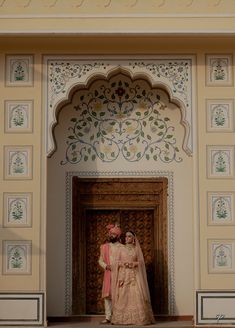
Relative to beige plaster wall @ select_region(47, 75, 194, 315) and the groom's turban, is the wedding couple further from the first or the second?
beige plaster wall @ select_region(47, 75, 194, 315)

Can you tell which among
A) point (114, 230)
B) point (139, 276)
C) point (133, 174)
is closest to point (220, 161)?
point (133, 174)

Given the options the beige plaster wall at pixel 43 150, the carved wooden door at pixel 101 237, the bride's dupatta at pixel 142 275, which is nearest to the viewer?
the beige plaster wall at pixel 43 150

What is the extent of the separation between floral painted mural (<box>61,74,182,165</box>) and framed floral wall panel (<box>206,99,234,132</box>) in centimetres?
66

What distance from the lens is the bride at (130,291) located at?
27.6 feet

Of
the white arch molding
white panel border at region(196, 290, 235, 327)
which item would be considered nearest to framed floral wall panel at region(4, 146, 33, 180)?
the white arch molding

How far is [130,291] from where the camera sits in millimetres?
8484

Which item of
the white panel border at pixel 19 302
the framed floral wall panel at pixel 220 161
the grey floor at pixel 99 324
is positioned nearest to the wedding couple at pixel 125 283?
the grey floor at pixel 99 324

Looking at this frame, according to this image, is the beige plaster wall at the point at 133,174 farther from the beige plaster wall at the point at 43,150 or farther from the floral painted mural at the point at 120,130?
the beige plaster wall at the point at 43,150

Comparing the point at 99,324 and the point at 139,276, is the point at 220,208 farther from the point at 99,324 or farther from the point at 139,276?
the point at 99,324

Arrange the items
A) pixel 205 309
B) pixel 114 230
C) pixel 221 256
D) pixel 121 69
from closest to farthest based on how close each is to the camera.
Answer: pixel 205 309
pixel 221 256
pixel 121 69
pixel 114 230

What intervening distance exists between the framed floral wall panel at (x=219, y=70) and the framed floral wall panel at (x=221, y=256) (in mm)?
1697

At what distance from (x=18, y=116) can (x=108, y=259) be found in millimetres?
1831
